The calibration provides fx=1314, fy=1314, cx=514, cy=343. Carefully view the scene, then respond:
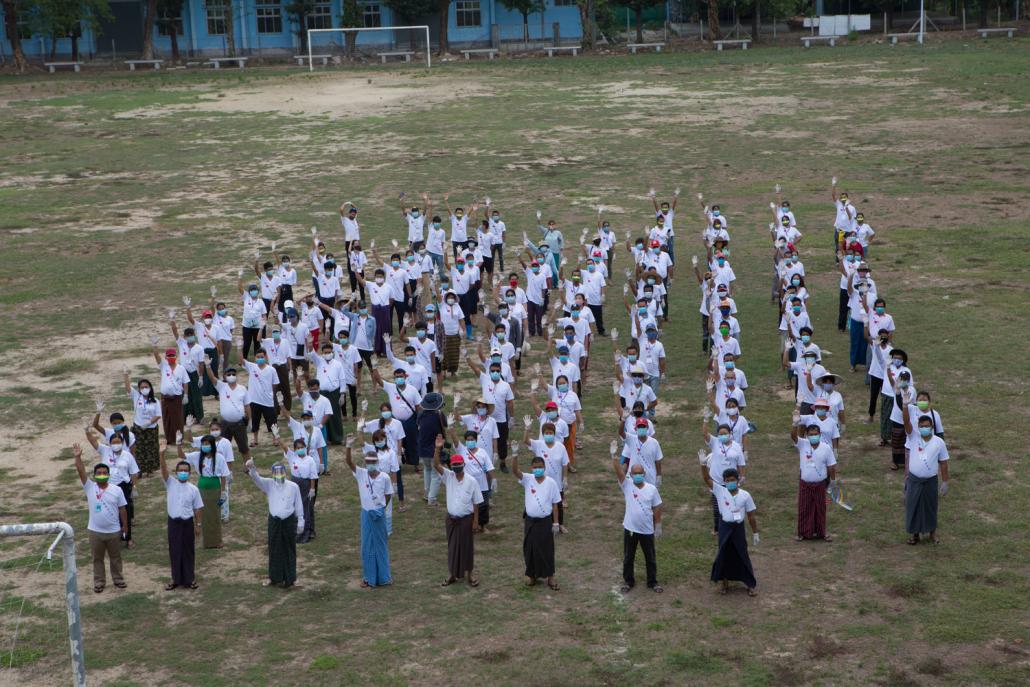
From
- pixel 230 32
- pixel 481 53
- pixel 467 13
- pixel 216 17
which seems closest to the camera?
pixel 230 32

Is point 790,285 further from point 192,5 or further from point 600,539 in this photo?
point 192,5

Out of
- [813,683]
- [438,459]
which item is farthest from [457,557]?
[813,683]

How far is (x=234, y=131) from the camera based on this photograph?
131 ft

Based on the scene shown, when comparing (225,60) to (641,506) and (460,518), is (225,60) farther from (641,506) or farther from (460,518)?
(641,506)

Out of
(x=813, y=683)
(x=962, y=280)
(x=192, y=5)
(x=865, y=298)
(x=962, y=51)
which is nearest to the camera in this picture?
(x=813, y=683)

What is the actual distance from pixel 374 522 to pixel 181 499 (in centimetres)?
191

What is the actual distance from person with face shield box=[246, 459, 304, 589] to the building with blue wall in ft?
169

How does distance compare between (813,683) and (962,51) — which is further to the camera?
(962,51)

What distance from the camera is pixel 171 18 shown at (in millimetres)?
60969

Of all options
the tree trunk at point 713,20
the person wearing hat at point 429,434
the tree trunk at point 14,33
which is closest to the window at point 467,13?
the tree trunk at point 713,20

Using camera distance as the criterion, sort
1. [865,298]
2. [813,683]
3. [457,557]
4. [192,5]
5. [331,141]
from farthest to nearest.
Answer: [192,5]
[331,141]
[865,298]
[457,557]
[813,683]

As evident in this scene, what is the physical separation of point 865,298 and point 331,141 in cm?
2293

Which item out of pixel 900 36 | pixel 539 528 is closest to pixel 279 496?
pixel 539 528

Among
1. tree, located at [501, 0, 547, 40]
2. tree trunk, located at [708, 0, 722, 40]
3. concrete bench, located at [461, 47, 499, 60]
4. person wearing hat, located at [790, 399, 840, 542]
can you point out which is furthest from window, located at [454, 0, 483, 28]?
person wearing hat, located at [790, 399, 840, 542]
